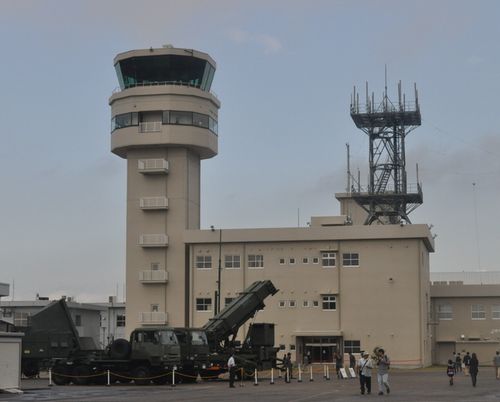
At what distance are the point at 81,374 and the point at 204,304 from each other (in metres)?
28.2

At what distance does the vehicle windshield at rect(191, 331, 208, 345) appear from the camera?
44531 millimetres

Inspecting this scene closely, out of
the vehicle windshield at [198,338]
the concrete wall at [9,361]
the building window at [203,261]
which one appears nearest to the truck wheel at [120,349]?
the vehicle windshield at [198,338]

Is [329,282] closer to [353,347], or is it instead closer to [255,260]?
[353,347]

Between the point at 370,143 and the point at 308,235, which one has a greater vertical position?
the point at 370,143

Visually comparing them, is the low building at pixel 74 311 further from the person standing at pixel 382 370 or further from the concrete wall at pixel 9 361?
the person standing at pixel 382 370

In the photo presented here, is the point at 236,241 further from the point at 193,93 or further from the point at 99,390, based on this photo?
the point at 99,390

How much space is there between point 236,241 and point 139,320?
9.77 m

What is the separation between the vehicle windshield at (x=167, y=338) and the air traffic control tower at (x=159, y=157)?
2865cm

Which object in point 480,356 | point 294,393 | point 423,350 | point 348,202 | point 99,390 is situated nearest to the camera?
point 294,393

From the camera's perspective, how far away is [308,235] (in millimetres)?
70812

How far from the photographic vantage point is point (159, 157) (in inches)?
2862

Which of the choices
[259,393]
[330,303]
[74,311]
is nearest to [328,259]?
[330,303]

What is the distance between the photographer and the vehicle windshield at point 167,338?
43.1 metres

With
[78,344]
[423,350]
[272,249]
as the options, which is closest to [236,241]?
[272,249]
